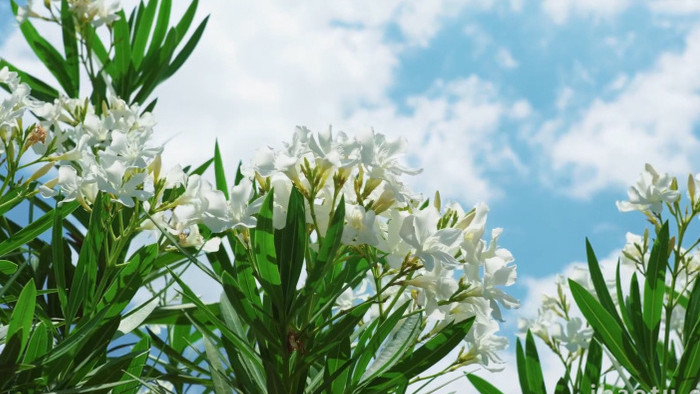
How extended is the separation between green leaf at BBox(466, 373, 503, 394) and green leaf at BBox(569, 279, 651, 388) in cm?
33

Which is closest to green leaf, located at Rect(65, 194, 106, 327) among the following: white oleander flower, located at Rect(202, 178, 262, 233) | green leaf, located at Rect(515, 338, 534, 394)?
white oleander flower, located at Rect(202, 178, 262, 233)

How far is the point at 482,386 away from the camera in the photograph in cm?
200

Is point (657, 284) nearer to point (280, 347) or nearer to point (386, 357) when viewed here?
point (386, 357)

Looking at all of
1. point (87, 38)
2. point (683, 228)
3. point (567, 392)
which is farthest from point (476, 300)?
point (87, 38)

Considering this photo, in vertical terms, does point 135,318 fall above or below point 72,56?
below

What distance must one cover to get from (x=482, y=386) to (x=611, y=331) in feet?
1.24

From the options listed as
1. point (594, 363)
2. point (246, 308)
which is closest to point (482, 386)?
point (594, 363)

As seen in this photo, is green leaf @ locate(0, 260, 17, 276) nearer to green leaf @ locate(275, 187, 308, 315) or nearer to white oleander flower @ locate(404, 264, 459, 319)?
green leaf @ locate(275, 187, 308, 315)

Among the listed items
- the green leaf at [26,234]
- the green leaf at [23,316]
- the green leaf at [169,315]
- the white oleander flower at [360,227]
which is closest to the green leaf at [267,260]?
the white oleander flower at [360,227]

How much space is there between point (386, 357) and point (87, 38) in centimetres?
204

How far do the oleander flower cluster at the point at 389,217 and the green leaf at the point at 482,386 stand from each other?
891 mm

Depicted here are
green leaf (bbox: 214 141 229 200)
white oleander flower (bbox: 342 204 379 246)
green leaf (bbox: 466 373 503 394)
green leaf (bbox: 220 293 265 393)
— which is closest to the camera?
white oleander flower (bbox: 342 204 379 246)

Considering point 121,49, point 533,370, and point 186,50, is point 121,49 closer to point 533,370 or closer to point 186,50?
point 186,50

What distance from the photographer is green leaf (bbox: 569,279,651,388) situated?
1.83m
